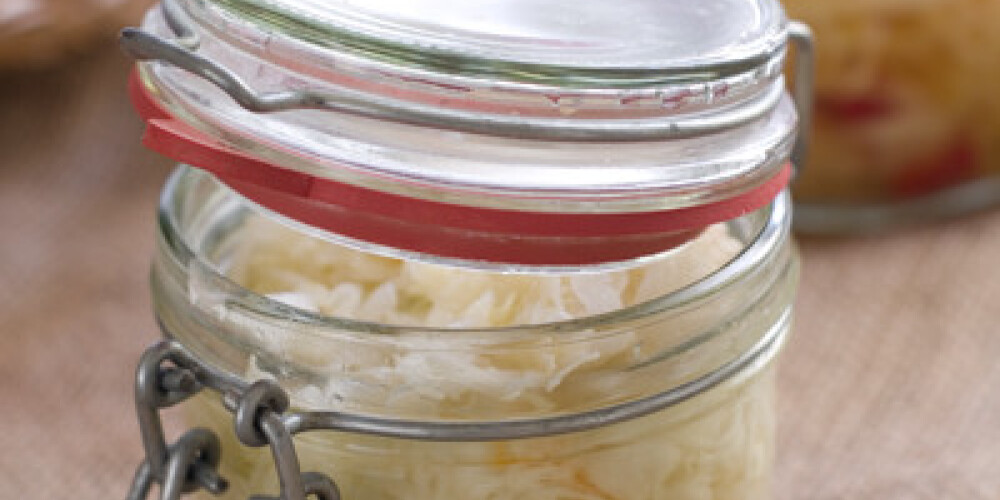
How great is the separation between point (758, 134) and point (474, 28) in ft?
0.40

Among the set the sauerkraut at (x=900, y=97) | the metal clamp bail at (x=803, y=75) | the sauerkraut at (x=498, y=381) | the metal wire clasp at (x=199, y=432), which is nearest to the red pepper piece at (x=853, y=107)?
the sauerkraut at (x=900, y=97)

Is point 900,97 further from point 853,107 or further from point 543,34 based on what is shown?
point 543,34

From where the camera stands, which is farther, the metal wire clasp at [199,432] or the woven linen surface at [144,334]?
the woven linen surface at [144,334]

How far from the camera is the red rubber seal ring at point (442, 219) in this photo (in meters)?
0.54

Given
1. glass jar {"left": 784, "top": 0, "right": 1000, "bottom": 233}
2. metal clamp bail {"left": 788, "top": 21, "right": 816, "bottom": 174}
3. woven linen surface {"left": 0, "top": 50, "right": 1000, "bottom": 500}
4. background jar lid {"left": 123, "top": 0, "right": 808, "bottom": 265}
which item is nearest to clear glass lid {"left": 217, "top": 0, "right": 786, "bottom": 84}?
background jar lid {"left": 123, "top": 0, "right": 808, "bottom": 265}

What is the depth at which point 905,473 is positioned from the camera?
0.92 meters

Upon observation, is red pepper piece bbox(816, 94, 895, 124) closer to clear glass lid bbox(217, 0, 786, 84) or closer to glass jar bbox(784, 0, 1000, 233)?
glass jar bbox(784, 0, 1000, 233)

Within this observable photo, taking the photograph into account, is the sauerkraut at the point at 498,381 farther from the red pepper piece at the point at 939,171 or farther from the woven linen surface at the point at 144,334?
the red pepper piece at the point at 939,171

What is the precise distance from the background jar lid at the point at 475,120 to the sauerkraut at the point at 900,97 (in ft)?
1.67

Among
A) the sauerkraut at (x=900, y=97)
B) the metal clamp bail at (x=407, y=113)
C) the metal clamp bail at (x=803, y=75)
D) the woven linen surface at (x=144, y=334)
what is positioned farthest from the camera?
the sauerkraut at (x=900, y=97)

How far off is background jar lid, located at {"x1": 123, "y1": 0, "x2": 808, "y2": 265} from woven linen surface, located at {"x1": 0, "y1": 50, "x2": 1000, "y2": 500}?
0.37 metres

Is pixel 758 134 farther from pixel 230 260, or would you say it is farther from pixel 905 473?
pixel 905 473

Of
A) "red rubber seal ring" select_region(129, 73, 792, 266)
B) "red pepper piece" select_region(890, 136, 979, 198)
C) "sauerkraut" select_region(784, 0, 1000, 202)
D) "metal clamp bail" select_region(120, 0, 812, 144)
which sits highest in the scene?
"metal clamp bail" select_region(120, 0, 812, 144)

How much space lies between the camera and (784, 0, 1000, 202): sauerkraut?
1.07m
